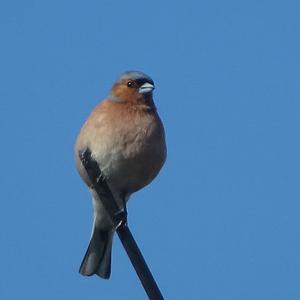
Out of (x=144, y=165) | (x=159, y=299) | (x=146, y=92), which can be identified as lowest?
(x=159, y=299)

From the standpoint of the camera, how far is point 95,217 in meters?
6.86

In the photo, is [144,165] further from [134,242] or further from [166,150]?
[134,242]

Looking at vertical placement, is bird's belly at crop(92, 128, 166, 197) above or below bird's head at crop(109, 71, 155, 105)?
below

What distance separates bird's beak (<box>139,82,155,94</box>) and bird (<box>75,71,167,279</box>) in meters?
0.12

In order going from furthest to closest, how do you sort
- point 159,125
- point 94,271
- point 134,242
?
point 159,125 → point 94,271 → point 134,242

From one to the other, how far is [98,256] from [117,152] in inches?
40.3

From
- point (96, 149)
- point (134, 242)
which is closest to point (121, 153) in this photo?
point (96, 149)

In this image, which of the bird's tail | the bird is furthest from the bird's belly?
the bird's tail

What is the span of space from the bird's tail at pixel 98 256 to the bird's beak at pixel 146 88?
150cm

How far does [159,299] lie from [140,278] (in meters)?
0.17

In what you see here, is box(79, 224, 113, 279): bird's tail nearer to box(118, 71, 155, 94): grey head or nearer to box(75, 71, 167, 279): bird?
box(75, 71, 167, 279): bird

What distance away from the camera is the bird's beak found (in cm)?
702

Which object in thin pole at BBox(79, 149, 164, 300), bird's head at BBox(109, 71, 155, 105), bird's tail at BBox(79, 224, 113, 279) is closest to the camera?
thin pole at BBox(79, 149, 164, 300)

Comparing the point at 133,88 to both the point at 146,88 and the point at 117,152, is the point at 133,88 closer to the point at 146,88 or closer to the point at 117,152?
the point at 146,88
